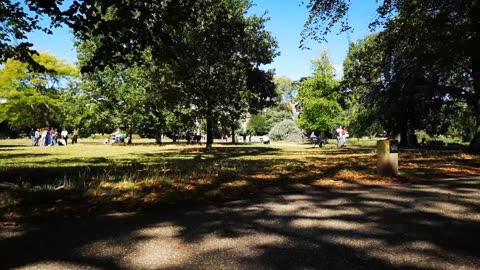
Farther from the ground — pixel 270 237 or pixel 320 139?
pixel 320 139

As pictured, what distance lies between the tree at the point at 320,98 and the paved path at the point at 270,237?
3207cm

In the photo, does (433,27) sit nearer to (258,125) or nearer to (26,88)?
(26,88)

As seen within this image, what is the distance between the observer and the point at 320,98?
3944cm

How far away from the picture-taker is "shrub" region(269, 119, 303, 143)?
61219mm

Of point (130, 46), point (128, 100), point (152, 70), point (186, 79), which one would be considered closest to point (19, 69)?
point (128, 100)

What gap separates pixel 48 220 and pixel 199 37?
66.8ft

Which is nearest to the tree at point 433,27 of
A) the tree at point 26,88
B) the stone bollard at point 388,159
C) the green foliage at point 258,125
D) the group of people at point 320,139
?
the stone bollard at point 388,159

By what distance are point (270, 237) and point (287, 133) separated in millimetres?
57598

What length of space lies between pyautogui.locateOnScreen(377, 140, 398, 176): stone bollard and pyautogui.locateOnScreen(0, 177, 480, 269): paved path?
3.09 metres

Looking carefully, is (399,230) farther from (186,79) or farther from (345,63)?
(345,63)

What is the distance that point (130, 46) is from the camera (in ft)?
29.3

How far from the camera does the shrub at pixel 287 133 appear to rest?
61219 mm

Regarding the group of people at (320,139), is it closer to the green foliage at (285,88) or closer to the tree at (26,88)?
the tree at (26,88)

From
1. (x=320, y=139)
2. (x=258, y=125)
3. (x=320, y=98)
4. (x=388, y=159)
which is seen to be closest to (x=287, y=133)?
(x=258, y=125)
